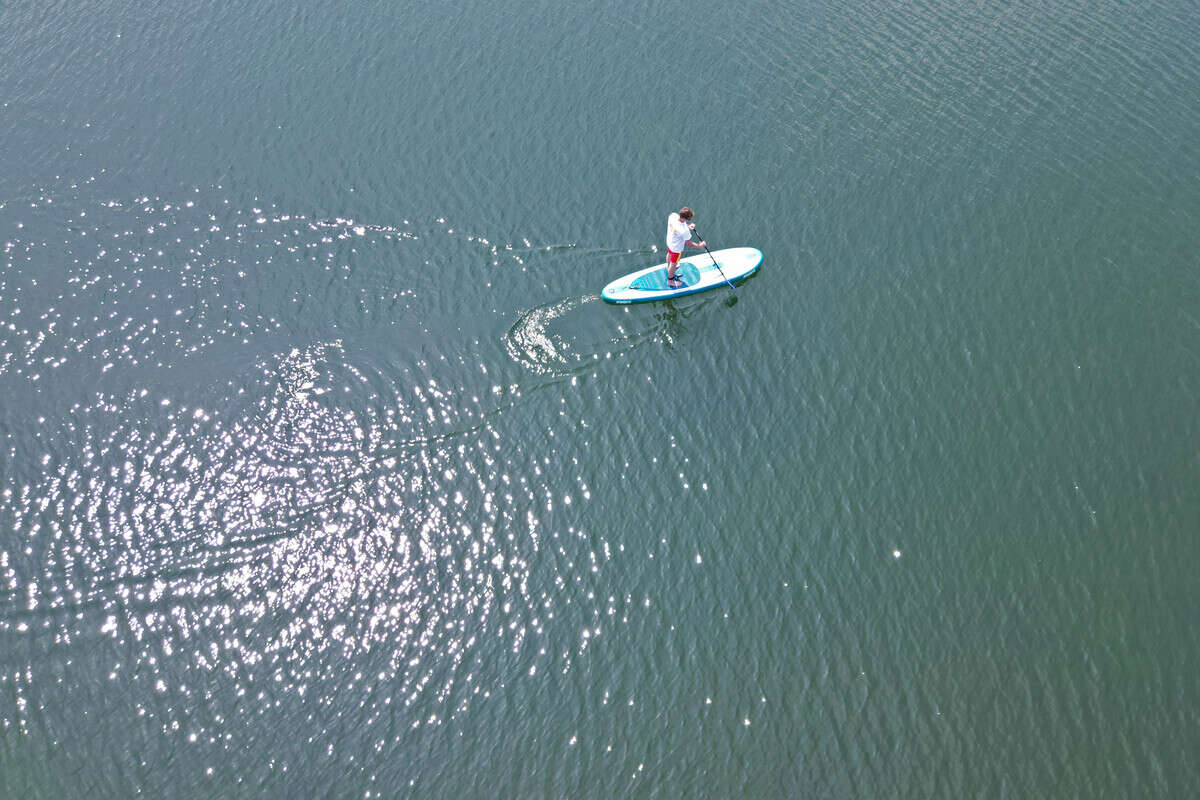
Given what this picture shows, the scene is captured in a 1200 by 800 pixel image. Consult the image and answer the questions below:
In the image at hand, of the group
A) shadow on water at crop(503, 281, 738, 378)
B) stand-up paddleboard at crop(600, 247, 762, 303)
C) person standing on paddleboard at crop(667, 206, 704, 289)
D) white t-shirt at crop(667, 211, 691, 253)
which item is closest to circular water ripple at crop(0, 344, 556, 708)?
shadow on water at crop(503, 281, 738, 378)

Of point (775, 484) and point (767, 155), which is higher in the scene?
point (767, 155)

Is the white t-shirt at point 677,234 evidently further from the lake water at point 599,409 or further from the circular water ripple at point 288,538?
the circular water ripple at point 288,538

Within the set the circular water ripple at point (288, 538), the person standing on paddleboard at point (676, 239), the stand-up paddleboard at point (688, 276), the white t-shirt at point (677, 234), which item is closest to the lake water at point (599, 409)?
the circular water ripple at point (288, 538)

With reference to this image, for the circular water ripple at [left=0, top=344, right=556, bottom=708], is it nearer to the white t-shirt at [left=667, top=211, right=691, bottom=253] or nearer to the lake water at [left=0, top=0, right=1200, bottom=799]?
the lake water at [left=0, top=0, right=1200, bottom=799]

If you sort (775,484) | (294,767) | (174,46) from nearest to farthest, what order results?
1. (294,767)
2. (775,484)
3. (174,46)

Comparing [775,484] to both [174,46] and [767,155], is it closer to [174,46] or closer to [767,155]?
[767,155]

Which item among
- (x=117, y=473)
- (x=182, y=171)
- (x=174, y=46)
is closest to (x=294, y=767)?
(x=117, y=473)

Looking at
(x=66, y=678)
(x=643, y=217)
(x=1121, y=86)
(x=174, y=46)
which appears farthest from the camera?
(x=174, y=46)
